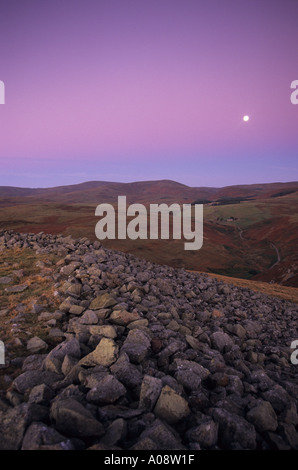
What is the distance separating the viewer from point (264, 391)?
572cm

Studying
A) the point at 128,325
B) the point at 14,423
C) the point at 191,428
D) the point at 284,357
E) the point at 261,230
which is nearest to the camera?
the point at 14,423

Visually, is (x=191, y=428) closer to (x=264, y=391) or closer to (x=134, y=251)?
(x=264, y=391)

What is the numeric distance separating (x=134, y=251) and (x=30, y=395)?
44428 mm

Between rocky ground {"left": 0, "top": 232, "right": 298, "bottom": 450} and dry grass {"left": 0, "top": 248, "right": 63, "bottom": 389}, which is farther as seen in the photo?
dry grass {"left": 0, "top": 248, "right": 63, "bottom": 389}

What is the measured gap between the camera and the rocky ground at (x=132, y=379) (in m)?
3.81

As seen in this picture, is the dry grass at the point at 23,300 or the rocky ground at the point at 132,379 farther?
the dry grass at the point at 23,300

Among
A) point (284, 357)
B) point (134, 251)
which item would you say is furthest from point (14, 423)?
point (134, 251)

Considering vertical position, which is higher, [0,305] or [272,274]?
[0,305]

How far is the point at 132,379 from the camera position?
4953 millimetres

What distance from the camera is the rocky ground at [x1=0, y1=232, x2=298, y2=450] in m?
3.81

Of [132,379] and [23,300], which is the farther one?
[23,300]
